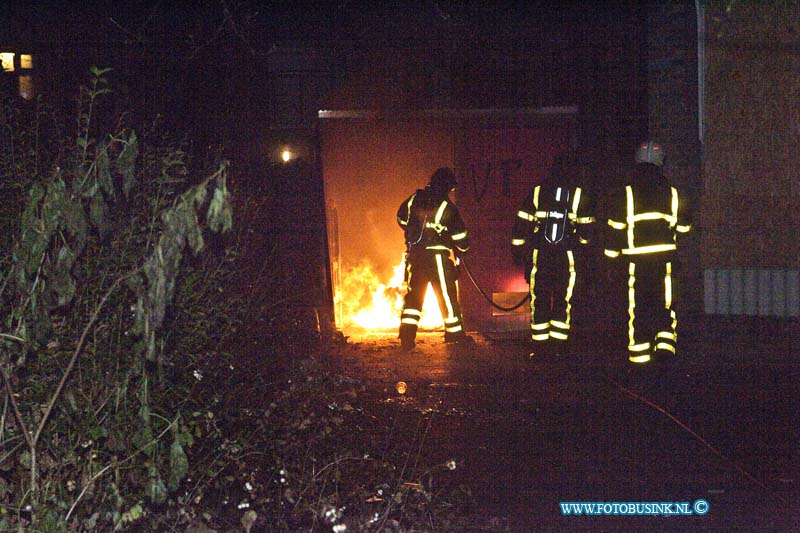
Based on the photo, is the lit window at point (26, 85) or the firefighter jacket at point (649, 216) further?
the lit window at point (26, 85)

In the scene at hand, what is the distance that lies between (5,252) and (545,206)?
4.93 meters

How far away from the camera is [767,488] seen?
16.8 feet

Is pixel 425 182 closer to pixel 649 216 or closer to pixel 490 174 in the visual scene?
pixel 490 174

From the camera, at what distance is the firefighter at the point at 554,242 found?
28.1 feet

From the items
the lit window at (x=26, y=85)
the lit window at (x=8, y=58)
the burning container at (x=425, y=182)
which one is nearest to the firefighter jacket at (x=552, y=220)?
the burning container at (x=425, y=182)

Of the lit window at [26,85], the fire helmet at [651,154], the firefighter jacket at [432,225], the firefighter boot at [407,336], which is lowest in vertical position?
the firefighter boot at [407,336]

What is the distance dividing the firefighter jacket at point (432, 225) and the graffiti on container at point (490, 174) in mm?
1809

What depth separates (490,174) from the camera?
11062 millimetres

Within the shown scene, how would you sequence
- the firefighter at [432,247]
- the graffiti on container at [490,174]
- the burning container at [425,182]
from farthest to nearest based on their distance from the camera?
1. the graffiti on container at [490,174]
2. the burning container at [425,182]
3. the firefighter at [432,247]

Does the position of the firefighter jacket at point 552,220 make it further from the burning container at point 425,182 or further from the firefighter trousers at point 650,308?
the burning container at point 425,182

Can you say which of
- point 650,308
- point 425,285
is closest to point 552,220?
point 650,308

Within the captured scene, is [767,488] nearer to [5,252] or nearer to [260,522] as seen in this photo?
[260,522]

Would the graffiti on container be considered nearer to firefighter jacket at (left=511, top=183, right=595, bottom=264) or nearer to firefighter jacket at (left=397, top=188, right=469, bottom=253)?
firefighter jacket at (left=397, top=188, right=469, bottom=253)

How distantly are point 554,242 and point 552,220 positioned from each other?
0.63ft
